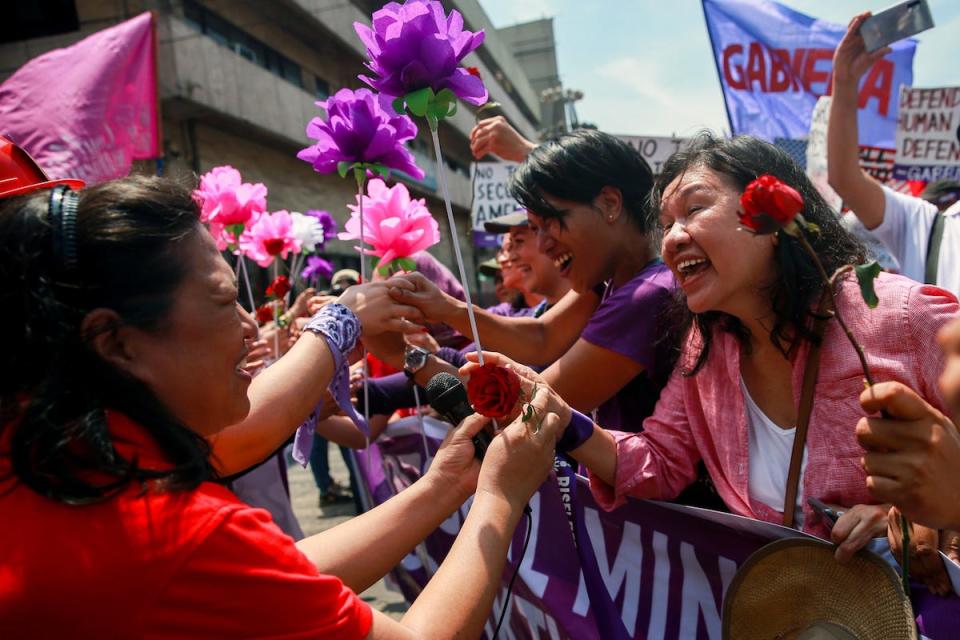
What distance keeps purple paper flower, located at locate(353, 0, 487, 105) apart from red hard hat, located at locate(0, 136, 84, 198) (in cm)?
68

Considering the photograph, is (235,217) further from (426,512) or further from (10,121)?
(10,121)

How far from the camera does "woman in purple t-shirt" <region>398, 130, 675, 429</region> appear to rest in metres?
2.14

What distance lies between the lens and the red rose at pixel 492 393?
146cm

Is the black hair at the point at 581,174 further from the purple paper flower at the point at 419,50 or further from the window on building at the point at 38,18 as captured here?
the window on building at the point at 38,18

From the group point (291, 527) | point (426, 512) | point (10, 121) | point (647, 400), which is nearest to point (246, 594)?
point (426, 512)

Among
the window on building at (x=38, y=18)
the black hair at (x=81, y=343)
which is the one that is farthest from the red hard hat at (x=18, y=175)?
the window on building at (x=38, y=18)

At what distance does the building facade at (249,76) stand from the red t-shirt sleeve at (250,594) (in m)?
10.2

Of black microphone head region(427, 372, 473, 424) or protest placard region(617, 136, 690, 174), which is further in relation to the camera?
protest placard region(617, 136, 690, 174)

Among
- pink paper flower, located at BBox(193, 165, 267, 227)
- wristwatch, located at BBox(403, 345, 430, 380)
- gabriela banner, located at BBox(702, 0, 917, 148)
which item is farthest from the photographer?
gabriela banner, located at BBox(702, 0, 917, 148)

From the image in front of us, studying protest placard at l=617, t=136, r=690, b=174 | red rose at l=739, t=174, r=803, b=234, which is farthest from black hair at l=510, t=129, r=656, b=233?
protest placard at l=617, t=136, r=690, b=174

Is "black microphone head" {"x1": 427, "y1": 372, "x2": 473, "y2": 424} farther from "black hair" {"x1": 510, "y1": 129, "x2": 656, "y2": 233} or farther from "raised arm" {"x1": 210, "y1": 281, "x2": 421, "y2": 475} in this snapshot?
"black hair" {"x1": 510, "y1": 129, "x2": 656, "y2": 233}

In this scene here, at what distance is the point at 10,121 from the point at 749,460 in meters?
6.48

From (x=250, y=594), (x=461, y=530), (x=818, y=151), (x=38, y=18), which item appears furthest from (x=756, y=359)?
(x=38, y=18)

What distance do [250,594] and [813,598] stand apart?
1140mm
